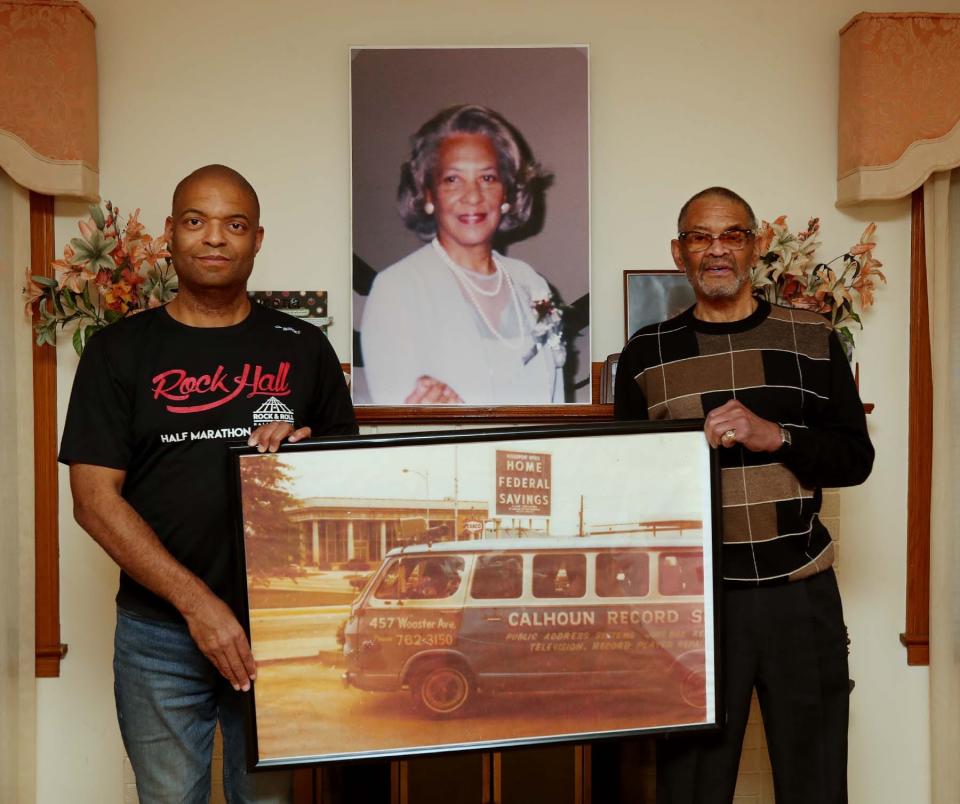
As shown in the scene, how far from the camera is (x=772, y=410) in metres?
1.94

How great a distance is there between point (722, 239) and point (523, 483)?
0.69 metres

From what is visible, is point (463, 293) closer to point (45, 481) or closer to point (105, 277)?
point (105, 277)

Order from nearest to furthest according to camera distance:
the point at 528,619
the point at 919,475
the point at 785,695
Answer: the point at 528,619, the point at 785,695, the point at 919,475

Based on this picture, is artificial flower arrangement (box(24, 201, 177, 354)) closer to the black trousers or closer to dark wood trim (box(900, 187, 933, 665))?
the black trousers

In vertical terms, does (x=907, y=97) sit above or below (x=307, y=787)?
above

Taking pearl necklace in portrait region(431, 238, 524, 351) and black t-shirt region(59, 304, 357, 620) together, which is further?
pearl necklace in portrait region(431, 238, 524, 351)

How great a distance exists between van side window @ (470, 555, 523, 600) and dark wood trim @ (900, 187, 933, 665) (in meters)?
1.91

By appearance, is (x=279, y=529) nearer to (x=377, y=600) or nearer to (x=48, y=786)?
(x=377, y=600)

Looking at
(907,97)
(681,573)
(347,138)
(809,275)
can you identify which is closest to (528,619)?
(681,573)

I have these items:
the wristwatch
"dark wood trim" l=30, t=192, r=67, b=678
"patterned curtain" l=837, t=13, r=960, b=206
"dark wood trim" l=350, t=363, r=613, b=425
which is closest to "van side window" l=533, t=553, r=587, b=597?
the wristwatch

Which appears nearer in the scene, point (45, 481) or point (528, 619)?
point (528, 619)

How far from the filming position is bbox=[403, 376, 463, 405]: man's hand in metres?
3.00

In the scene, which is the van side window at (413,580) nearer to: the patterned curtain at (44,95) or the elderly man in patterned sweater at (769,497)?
the elderly man in patterned sweater at (769,497)

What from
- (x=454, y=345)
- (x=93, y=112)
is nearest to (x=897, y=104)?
(x=454, y=345)
